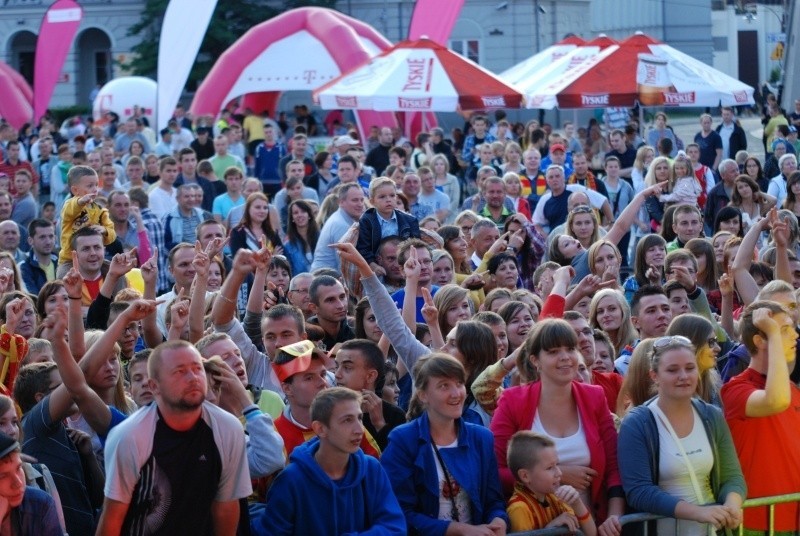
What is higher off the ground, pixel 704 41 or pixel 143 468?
pixel 704 41

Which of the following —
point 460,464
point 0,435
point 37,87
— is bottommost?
point 460,464

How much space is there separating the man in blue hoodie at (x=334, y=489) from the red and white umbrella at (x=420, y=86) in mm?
15312

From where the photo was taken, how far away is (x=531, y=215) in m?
15.5

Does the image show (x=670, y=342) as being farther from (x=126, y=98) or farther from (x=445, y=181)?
(x=126, y=98)

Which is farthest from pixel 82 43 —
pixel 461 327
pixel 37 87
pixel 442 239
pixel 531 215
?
pixel 461 327

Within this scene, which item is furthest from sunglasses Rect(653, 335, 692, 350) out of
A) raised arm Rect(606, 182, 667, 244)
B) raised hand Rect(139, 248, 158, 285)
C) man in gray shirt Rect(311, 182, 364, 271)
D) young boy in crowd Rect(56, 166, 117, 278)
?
young boy in crowd Rect(56, 166, 117, 278)

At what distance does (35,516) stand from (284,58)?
87.9 ft

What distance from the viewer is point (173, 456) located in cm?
512

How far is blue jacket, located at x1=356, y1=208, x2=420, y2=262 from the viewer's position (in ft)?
34.2

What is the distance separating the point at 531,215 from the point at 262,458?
33.5 ft

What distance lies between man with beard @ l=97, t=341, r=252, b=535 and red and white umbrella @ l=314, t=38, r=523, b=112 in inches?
617

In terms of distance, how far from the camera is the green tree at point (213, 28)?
51.7 metres

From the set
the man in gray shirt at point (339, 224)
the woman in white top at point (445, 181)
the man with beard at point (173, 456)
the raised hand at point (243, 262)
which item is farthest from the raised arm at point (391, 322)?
the woman in white top at point (445, 181)

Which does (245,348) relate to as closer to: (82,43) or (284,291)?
(284,291)
